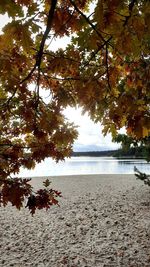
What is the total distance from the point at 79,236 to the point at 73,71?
7417 mm

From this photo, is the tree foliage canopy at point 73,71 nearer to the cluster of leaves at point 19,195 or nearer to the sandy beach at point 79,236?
the cluster of leaves at point 19,195

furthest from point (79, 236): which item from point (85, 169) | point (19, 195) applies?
point (85, 169)

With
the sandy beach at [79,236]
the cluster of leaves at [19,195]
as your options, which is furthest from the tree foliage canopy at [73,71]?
the sandy beach at [79,236]

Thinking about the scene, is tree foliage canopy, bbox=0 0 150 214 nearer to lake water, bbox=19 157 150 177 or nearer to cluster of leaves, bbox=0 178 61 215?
cluster of leaves, bbox=0 178 61 215

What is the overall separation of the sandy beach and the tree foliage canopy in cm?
448

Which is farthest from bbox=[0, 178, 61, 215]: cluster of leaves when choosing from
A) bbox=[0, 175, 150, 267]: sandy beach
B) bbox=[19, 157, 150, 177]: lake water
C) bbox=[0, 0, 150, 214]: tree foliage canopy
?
bbox=[19, 157, 150, 177]: lake water

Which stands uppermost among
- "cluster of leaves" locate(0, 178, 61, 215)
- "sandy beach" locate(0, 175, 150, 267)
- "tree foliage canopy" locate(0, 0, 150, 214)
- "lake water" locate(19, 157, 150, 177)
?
"tree foliage canopy" locate(0, 0, 150, 214)

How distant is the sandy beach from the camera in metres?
8.13

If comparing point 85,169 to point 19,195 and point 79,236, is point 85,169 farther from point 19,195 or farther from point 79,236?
point 19,195

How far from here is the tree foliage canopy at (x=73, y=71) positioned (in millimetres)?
2701

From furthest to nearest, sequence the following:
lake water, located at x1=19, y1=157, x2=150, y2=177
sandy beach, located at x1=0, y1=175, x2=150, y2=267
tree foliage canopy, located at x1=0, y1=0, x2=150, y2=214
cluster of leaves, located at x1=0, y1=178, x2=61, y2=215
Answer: lake water, located at x1=19, y1=157, x2=150, y2=177, sandy beach, located at x1=0, y1=175, x2=150, y2=267, cluster of leaves, located at x1=0, y1=178, x2=61, y2=215, tree foliage canopy, located at x1=0, y1=0, x2=150, y2=214

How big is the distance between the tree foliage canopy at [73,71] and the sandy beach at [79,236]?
4485 mm

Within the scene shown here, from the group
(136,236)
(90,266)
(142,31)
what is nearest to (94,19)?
(142,31)

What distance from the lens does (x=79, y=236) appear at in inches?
403
